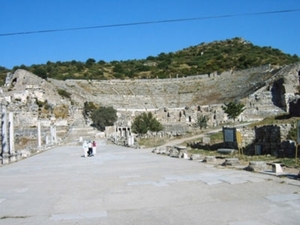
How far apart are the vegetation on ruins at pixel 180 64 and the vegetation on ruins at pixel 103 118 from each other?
44284mm

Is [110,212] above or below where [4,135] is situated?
below

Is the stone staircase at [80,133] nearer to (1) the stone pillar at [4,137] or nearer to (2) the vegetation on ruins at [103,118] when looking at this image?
(2) the vegetation on ruins at [103,118]

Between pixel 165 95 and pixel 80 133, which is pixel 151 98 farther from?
pixel 80 133

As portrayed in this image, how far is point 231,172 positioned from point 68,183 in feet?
16.6

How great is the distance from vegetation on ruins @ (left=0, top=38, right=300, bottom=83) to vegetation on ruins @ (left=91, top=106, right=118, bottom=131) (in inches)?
1743

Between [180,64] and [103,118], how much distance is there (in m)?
79.3

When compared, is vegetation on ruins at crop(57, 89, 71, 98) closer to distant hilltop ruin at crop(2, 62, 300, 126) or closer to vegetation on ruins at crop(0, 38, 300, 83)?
distant hilltop ruin at crop(2, 62, 300, 126)

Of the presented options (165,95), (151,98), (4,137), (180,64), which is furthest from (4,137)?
(180,64)

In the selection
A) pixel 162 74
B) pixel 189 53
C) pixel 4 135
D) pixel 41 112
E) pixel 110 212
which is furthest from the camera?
pixel 189 53

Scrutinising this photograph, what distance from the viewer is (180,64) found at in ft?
461

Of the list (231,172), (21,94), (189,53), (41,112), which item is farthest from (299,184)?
(189,53)

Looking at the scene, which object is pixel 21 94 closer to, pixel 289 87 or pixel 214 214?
pixel 289 87

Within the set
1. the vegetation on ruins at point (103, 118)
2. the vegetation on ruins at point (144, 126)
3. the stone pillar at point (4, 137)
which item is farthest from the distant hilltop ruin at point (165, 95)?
the stone pillar at point (4, 137)

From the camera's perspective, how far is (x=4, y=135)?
2328cm
